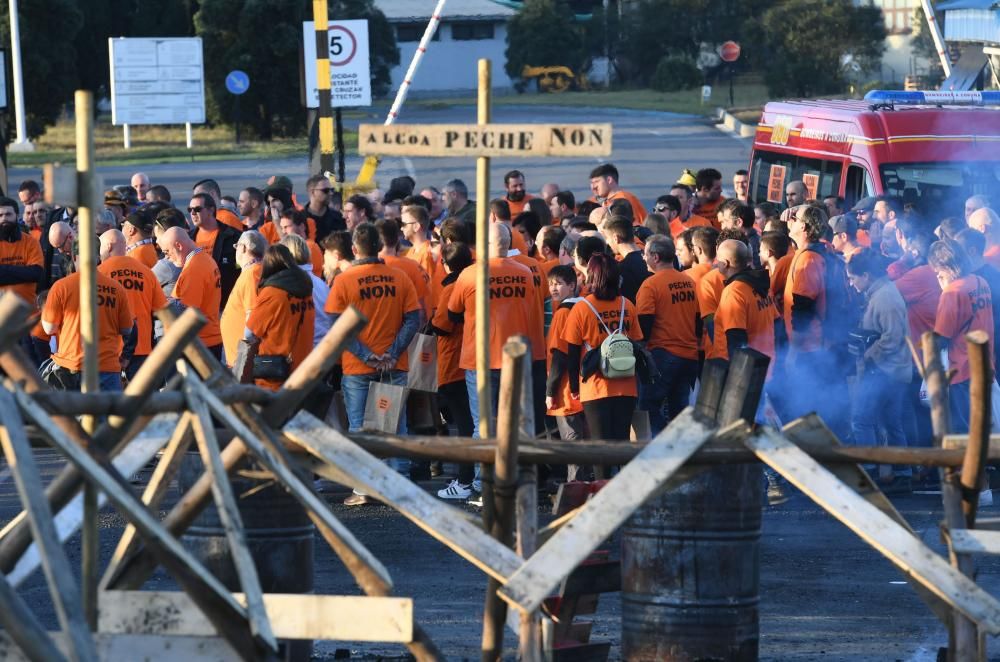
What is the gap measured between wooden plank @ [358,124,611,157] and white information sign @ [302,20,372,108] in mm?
15124

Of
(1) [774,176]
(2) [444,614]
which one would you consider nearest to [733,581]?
(2) [444,614]

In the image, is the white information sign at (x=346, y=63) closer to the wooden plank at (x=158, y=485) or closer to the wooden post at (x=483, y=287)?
the wooden post at (x=483, y=287)

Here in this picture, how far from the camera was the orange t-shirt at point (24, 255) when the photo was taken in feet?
45.0

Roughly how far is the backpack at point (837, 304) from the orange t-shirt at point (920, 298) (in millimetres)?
313

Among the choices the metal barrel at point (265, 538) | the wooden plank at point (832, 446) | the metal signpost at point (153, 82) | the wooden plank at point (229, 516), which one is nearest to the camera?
the wooden plank at point (229, 516)

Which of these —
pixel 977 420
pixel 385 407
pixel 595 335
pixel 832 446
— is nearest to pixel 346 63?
pixel 595 335

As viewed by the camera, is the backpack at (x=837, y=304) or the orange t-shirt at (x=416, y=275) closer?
the orange t-shirt at (x=416, y=275)

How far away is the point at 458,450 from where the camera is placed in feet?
20.5

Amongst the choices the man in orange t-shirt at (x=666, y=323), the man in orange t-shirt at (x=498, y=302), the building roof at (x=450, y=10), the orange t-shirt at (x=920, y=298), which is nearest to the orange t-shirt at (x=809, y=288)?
the orange t-shirt at (x=920, y=298)

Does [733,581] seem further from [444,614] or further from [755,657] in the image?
[444,614]

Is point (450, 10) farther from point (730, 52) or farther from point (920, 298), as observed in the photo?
point (920, 298)

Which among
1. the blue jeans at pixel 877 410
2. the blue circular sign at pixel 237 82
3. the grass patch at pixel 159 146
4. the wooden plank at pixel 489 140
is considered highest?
the wooden plank at pixel 489 140

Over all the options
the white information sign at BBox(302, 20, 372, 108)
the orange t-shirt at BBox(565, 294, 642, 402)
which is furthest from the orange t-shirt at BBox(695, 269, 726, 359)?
the white information sign at BBox(302, 20, 372, 108)

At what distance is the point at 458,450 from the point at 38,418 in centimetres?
166
